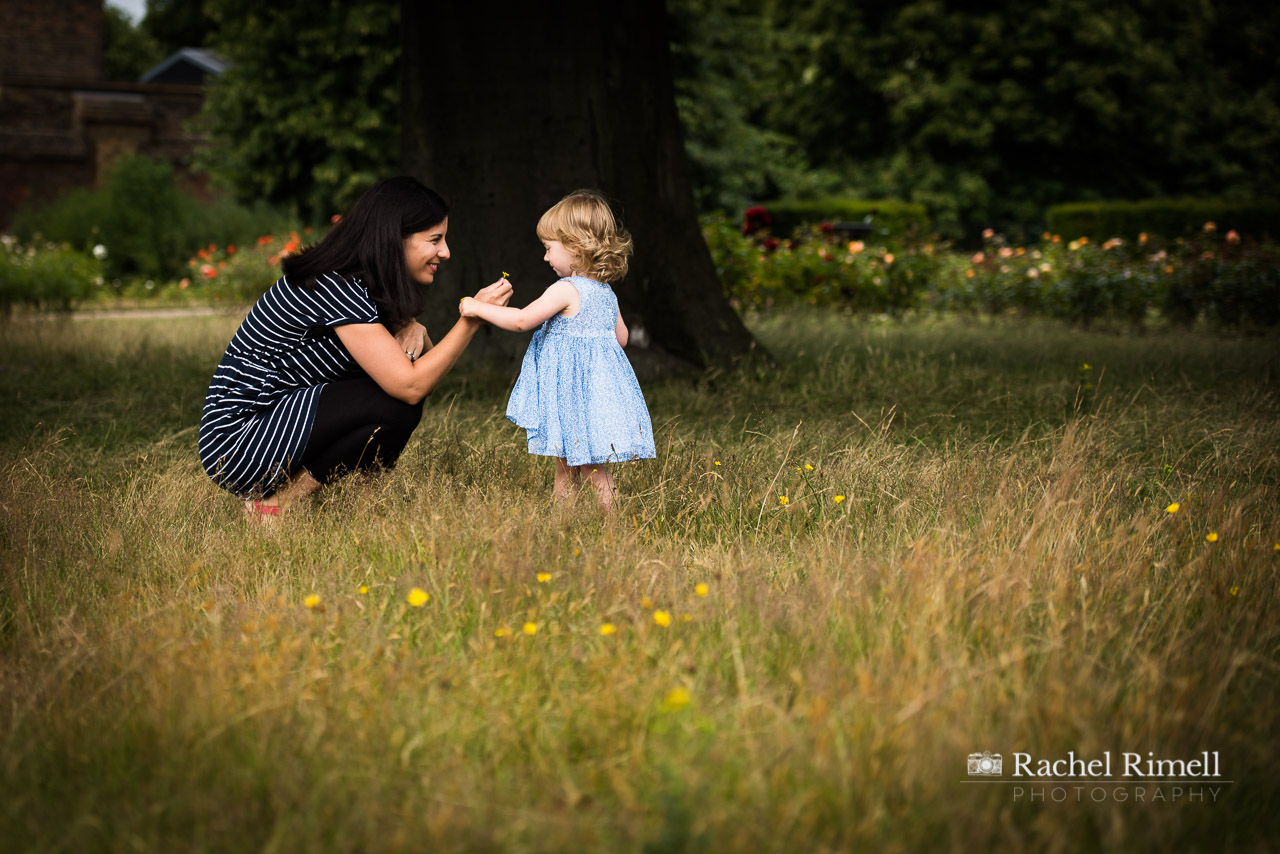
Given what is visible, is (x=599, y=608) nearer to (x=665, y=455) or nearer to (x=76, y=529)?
(x=665, y=455)

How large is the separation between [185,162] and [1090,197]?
19905 millimetres

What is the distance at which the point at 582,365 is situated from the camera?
364 cm

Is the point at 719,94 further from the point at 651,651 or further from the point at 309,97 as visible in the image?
the point at 651,651

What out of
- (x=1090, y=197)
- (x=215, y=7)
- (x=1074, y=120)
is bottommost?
(x=1090, y=197)

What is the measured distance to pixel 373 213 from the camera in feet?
11.5

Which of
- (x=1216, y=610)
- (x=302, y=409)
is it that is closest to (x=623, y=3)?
(x=302, y=409)

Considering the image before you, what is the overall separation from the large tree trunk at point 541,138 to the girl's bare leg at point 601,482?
2495 mm

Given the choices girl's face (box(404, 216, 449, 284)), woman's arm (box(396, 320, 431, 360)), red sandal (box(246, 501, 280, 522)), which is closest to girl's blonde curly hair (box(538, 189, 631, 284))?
girl's face (box(404, 216, 449, 284))

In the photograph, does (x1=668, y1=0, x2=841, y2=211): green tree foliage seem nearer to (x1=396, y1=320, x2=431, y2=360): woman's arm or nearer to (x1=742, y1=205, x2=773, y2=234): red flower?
(x1=742, y1=205, x2=773, y2=234): red flower

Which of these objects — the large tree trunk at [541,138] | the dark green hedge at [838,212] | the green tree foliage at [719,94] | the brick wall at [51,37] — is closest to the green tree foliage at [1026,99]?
the green tree foliage at [719,94]

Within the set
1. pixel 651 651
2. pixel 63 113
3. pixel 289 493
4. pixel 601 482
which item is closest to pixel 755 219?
pixel 601 482

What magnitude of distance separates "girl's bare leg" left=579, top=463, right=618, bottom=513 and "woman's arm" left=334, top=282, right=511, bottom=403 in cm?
62

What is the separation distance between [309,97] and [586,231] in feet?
51.2

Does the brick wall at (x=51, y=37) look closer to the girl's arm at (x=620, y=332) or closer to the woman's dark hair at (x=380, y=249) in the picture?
the woman's dark hair at (x=380, y=249)
